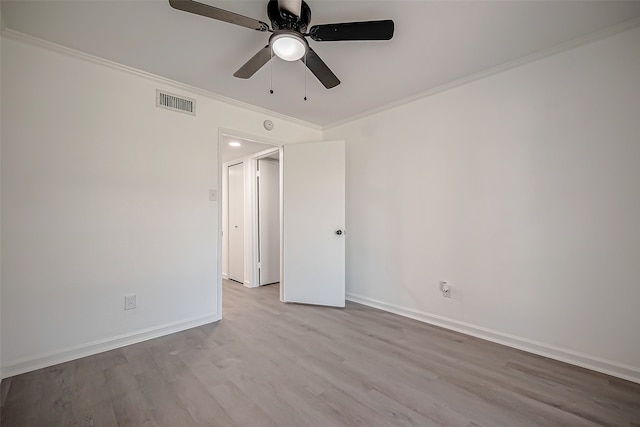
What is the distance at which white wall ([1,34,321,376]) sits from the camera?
6.53ft

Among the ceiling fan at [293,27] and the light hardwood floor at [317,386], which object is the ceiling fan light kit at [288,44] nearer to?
the ceiling fan at [293,27]

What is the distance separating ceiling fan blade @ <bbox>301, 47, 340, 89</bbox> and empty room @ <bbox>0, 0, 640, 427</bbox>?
16 millimetres

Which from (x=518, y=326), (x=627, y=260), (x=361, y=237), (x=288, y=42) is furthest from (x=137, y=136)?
(x=627, y=260)

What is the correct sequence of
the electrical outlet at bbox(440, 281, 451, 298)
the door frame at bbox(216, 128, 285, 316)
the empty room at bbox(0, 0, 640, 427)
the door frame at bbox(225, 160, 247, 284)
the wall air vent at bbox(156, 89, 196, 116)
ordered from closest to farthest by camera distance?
the empty room at bbox(0, 0, 640, 427)
the wall air vent at bbox(156, 89, 196, 116)
the electrical outlet at bbox(440, 281, 451, 298)
the door frame at bbox(216, 128, 285, 316)
the door frame at bbox(225, 160, 247, 284)

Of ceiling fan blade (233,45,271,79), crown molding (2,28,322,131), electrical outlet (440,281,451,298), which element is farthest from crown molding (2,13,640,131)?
electrical outlet (440,281,451,298)

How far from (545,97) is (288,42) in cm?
208

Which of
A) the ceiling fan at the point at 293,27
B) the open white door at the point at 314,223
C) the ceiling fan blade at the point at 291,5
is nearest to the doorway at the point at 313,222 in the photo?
the open white door at the point at 314,223

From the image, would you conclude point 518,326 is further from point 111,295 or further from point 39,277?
point 39,277

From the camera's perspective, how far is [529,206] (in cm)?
230

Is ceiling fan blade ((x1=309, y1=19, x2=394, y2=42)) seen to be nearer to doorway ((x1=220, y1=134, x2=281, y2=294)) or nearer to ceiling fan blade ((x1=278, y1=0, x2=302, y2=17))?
ceiling fan blade ((x1=278, y1=0, x2=302, y2=17))

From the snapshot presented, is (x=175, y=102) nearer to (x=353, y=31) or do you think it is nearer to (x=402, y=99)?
(x=353, y=31)

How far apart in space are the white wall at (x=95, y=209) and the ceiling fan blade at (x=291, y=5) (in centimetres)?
170

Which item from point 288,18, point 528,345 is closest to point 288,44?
point 288,18

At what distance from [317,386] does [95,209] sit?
7.27 ft
